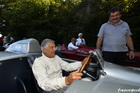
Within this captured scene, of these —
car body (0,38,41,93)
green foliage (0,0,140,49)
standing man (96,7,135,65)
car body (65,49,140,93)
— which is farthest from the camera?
green foliage (0,0,140,49)

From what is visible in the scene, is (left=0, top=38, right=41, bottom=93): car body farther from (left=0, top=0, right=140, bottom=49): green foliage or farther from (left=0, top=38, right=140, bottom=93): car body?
(left=0, top=0, right=140, bottom=49): green foliage

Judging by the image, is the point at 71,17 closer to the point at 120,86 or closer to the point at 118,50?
the point at 118,50

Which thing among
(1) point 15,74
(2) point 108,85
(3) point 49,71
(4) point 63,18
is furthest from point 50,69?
(4) point 63,18

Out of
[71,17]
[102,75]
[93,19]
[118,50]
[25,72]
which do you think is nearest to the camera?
[102,75]

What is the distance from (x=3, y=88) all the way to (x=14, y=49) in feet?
3.51

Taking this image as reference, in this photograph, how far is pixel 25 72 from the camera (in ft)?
11.1

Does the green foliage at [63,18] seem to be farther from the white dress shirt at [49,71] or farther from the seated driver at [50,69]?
the seated driver at [50,69]

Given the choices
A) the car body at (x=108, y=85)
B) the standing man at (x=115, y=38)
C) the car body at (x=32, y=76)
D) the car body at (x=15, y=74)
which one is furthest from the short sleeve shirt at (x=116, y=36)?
the car body at (x=108, y=85)

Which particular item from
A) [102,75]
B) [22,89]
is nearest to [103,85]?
[102,75]

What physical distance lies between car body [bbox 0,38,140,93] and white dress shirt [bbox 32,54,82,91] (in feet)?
1.18

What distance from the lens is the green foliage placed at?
15094 mm

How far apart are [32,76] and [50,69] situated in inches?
20.4

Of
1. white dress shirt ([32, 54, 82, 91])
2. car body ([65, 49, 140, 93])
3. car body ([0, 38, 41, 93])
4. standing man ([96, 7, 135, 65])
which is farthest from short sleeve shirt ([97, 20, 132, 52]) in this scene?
car body ([65, 49, 140, 93])

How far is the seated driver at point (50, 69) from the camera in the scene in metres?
2.40
